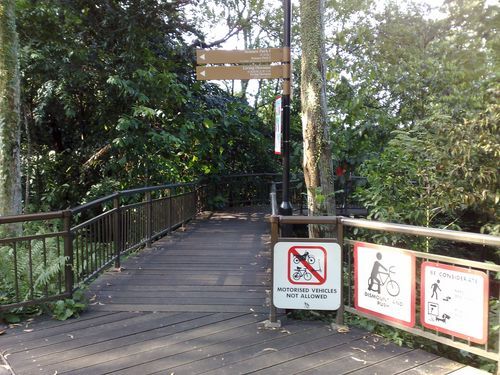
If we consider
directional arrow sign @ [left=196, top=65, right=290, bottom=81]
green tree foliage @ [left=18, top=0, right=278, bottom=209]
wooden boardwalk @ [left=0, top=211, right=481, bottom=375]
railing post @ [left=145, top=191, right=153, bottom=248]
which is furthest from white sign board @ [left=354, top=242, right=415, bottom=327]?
green tree foliage @ [left=18, top=0, right=278, bottom=209]

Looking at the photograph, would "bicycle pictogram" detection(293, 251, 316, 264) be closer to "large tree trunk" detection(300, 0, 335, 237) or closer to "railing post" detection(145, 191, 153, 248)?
"large tree trunk" detection(300, 0, 335, 237)

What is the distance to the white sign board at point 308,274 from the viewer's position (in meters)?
3.78

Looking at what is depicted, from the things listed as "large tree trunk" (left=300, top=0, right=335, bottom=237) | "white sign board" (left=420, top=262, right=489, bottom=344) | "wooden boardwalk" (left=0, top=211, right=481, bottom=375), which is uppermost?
"large tree trunk" (left=300, top=0, right=335, bottom=237)

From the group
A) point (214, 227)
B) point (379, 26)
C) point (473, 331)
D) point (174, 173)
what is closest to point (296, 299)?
point (473, 331)

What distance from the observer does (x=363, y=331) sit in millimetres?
3846

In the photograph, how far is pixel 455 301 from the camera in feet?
9.87

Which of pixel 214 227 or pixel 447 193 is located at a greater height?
pixel 447 193

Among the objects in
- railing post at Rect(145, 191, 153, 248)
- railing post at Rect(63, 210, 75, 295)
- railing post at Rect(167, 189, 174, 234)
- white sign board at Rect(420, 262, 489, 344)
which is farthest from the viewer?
railing post at Rect(167, 189, 174, 234)

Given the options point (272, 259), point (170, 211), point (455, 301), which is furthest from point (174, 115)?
point (455, 301)

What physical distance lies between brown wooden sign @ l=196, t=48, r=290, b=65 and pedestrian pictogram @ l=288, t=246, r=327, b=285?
9.19 feet

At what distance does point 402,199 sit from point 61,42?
7996mm

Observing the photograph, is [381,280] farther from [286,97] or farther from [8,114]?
[8,114]

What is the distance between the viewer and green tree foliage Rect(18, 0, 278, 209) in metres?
9.21

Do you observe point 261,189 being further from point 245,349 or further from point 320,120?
point 245,349
